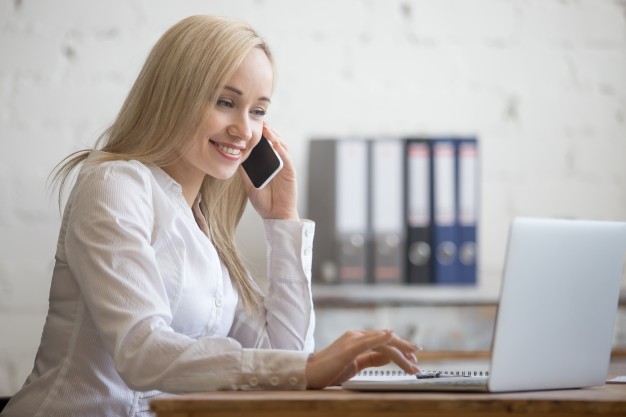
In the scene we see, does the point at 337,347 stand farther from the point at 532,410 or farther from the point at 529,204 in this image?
the point at 529,204

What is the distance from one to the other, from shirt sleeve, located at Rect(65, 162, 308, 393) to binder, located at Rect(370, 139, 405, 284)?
1.03 meters

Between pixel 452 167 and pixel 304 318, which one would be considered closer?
pixel 304 318

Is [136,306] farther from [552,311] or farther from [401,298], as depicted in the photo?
[401,298]

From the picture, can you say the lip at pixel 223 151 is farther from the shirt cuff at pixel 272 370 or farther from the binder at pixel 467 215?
the binder at pixel 467 215

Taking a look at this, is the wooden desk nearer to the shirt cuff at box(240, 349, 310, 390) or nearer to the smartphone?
the shirt cuff at box(240, 349, 310, 390)

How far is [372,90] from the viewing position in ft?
8.52

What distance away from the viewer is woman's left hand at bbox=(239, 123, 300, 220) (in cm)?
161

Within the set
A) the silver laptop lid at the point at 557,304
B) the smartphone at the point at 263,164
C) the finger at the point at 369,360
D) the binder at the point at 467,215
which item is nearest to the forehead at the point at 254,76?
the smartphone at the point at 263,164

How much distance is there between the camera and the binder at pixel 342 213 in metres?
2.28

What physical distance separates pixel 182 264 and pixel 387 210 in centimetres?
103

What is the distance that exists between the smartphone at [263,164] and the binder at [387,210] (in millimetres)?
691

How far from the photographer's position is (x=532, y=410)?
2.83ft

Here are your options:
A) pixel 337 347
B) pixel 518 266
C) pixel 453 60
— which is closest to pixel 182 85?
pixel 337 347

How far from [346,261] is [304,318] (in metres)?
0.73
